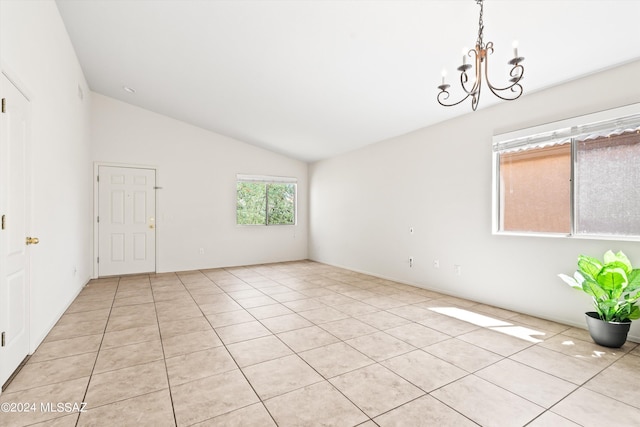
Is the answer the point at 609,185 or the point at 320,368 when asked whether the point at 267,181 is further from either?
the point at 609,185

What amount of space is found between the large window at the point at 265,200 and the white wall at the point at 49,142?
9.79ft

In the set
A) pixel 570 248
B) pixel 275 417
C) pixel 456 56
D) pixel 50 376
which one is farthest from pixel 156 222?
pixel 570 248

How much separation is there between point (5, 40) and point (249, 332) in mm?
2897

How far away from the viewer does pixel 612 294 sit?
259cm

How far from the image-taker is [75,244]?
4.18m

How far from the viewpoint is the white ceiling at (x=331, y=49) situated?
7.97ft

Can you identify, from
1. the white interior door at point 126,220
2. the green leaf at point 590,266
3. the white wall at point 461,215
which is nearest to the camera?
the green leaf at point 590,266

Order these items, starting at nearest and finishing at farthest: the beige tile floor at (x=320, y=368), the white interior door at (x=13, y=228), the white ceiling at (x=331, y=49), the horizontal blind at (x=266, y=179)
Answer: the beige tile floor at (x=320, y=368)
the white interior door at (x=13, y=228)
the white ceiling at (x=331, y=49)
the horizontal blind at (x=266, y=179)

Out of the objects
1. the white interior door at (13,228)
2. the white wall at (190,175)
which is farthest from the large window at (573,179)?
the white wall at (190,175)

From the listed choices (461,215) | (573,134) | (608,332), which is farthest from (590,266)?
(461,215)

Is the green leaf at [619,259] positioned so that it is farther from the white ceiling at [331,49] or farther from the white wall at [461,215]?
the white ceiling at [331,49]

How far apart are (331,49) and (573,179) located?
2907mm

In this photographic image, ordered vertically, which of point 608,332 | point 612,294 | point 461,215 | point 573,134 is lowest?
point 608,332

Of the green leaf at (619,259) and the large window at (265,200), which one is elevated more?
the large window at (265,200)
